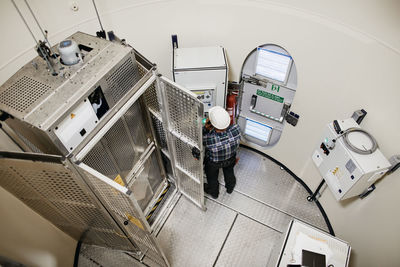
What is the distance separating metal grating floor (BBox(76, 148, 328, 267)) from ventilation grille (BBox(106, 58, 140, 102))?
2.23 metres

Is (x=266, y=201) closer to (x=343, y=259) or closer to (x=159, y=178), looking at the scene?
(x=343, y=259)

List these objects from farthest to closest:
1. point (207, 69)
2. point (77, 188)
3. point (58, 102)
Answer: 1. point (207, 69)
2. point (77, 188)
3. point (58, 102)

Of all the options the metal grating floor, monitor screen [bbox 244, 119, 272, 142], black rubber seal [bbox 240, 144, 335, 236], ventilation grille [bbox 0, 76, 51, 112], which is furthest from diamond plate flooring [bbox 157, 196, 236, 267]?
ventilation grille [bbox 0, 76, 51, 112]

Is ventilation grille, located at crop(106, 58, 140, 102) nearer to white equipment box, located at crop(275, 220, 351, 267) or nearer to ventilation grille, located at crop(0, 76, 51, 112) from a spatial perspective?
ventilation grille, located at crop(0, 76, 51, 112)

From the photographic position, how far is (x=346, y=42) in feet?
8.36

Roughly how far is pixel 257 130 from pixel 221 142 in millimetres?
1370

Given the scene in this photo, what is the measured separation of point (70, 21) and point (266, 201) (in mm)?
3597

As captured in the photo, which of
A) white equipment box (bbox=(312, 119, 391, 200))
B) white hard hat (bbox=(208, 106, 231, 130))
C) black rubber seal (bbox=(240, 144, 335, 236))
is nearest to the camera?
white equipment box (bbox=(312, 119, 391, 200))

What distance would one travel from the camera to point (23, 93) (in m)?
1.96

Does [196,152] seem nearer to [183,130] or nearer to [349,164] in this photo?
[183,130]

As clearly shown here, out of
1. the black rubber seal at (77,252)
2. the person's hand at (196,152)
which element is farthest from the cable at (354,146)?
the black rubber seal at (77,252)

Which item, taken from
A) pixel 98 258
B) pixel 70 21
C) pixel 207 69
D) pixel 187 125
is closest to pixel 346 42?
pixel 207 69

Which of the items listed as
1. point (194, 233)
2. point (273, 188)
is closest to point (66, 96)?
point (194, 233)

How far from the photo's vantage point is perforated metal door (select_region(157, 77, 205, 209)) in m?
2.47
